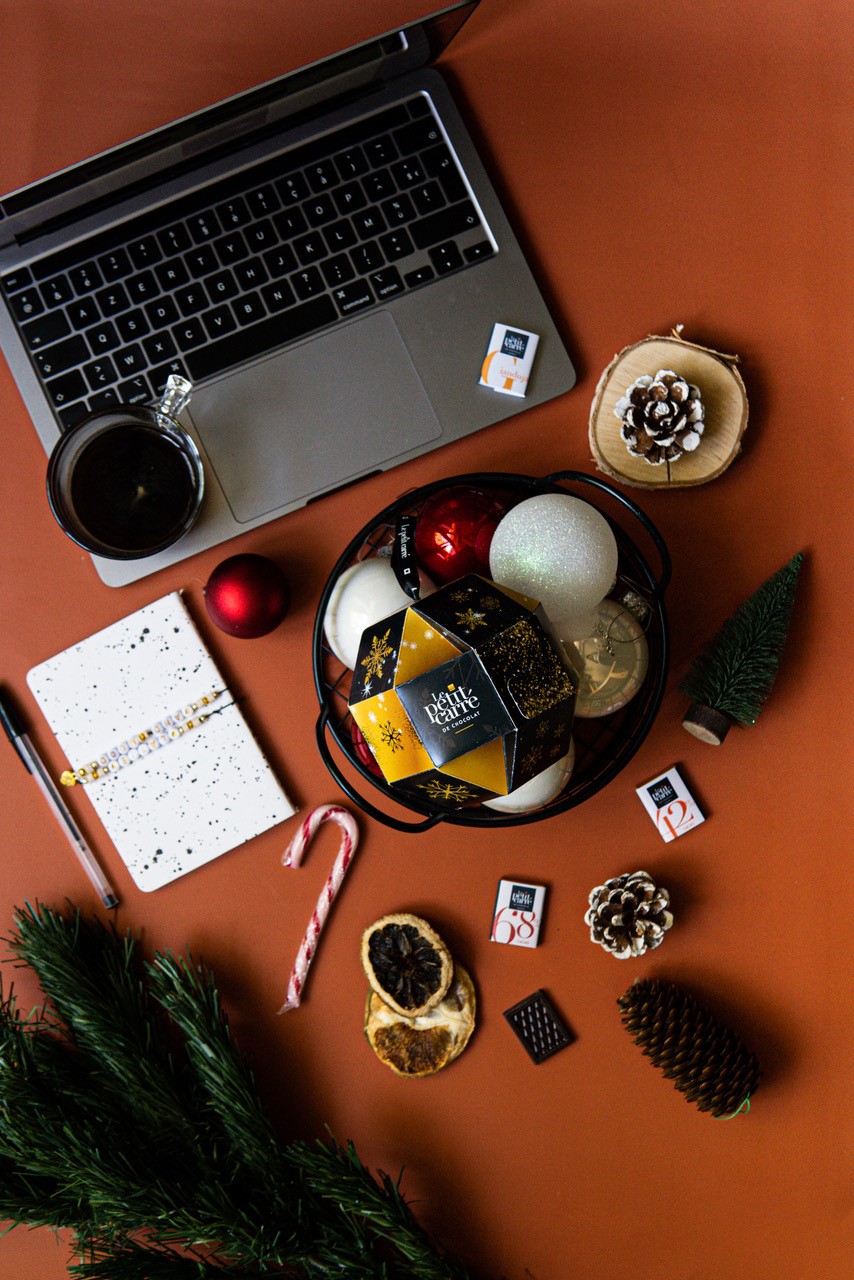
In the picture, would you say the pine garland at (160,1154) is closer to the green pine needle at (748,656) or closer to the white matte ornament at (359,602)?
the white matte ornament at (359,602)

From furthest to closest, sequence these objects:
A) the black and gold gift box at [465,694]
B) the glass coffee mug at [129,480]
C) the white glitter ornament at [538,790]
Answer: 1. the glass coffee mug at [129,480]
2. the white glitter ornament at [538,790]
3. the black and gold gift box at [465,694]

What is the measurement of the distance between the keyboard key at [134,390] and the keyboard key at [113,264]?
0.31 ft

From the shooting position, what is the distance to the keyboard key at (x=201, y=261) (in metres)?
0.88

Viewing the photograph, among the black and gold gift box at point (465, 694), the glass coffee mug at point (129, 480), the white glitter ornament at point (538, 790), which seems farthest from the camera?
the glass coffee mug at point (129, 480)

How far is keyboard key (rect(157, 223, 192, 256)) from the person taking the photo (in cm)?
87

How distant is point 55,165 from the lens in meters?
0.90

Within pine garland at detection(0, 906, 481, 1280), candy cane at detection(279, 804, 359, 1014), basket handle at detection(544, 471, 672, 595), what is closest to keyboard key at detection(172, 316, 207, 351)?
basket handle at detection(544, 471, 672, 595)

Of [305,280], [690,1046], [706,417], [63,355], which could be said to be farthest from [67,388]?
[690,1046]

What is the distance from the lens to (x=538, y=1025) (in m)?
0.93

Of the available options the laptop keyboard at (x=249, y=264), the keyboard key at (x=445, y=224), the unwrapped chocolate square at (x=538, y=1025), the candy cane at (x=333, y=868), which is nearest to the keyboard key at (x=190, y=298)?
the laptop keyboard at (x=249, y=264)

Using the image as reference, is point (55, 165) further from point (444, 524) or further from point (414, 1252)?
point (414, 1252)

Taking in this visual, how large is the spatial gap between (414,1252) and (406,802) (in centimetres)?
43

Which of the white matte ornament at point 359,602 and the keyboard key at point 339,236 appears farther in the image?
the keyboard key at point 339,236

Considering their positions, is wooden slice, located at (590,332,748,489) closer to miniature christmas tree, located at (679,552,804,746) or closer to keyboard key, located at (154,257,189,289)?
miniature christmas tree, located at (679,552,804,746)
